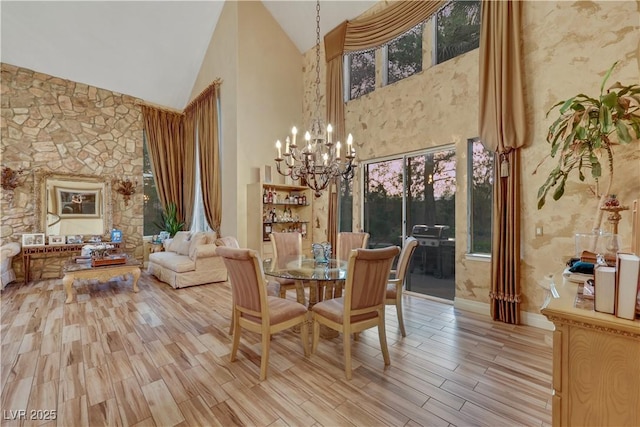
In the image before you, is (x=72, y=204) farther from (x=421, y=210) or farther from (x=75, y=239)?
(x=421, y=210)

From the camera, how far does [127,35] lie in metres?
5.52

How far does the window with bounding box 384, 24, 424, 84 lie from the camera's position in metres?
4.40

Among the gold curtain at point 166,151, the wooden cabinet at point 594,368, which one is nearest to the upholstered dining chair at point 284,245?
the wooden cabinet at point 594,368

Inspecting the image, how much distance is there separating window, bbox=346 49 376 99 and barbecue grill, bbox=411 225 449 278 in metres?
2.78

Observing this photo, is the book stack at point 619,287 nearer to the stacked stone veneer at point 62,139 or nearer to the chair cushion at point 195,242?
the chair cushion at point 195,242

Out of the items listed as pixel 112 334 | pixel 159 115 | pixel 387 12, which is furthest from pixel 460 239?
pixel 159 115

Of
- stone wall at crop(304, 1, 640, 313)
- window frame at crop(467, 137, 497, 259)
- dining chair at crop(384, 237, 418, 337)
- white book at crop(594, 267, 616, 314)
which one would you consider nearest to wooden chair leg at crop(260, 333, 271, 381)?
dining chair at crop(384, 237, 418, 337)

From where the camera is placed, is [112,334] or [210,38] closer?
[112,334]

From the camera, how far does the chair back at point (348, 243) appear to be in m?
3.61

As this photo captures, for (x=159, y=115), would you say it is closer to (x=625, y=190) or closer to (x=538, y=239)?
(x=538, y=239)

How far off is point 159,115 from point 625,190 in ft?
28.0

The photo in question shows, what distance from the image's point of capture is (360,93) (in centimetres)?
524

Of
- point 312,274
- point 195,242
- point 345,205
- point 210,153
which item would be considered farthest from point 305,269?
point 210,153

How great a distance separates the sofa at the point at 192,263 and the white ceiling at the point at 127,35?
405cm
